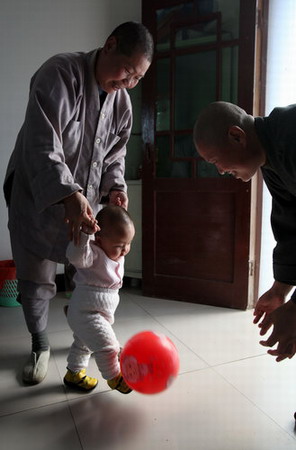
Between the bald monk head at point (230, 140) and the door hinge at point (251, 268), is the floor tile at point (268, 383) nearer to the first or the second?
the door hinge at point (251, 268)

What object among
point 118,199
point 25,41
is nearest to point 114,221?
point 118,199

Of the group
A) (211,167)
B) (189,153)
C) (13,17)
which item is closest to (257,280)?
(211,167)

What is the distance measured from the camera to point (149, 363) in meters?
0.97

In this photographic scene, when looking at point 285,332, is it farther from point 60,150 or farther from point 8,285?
point 8,285

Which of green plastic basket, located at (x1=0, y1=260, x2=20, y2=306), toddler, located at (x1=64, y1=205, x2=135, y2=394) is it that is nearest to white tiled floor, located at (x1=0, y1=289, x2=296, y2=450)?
toddler, located at (x1=64, y1=205, x2=135, y2=394)

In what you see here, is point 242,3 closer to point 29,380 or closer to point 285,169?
point 285,169

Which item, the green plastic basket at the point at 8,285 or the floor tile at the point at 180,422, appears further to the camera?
the green plastic basket at the point at 8,285

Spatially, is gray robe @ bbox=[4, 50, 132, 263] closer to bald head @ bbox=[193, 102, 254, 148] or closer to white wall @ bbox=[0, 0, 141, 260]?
bald head @ bbox=[193, 102, 254, 148]

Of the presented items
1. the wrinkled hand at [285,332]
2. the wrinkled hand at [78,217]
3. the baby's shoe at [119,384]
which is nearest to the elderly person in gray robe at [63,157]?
the wrinkled hand at [78,217]

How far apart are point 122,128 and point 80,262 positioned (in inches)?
25.7

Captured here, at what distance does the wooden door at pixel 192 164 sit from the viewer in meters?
2.10

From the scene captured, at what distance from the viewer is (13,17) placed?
2.22m

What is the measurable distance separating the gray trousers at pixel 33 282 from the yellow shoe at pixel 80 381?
267mm

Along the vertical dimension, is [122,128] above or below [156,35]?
below
